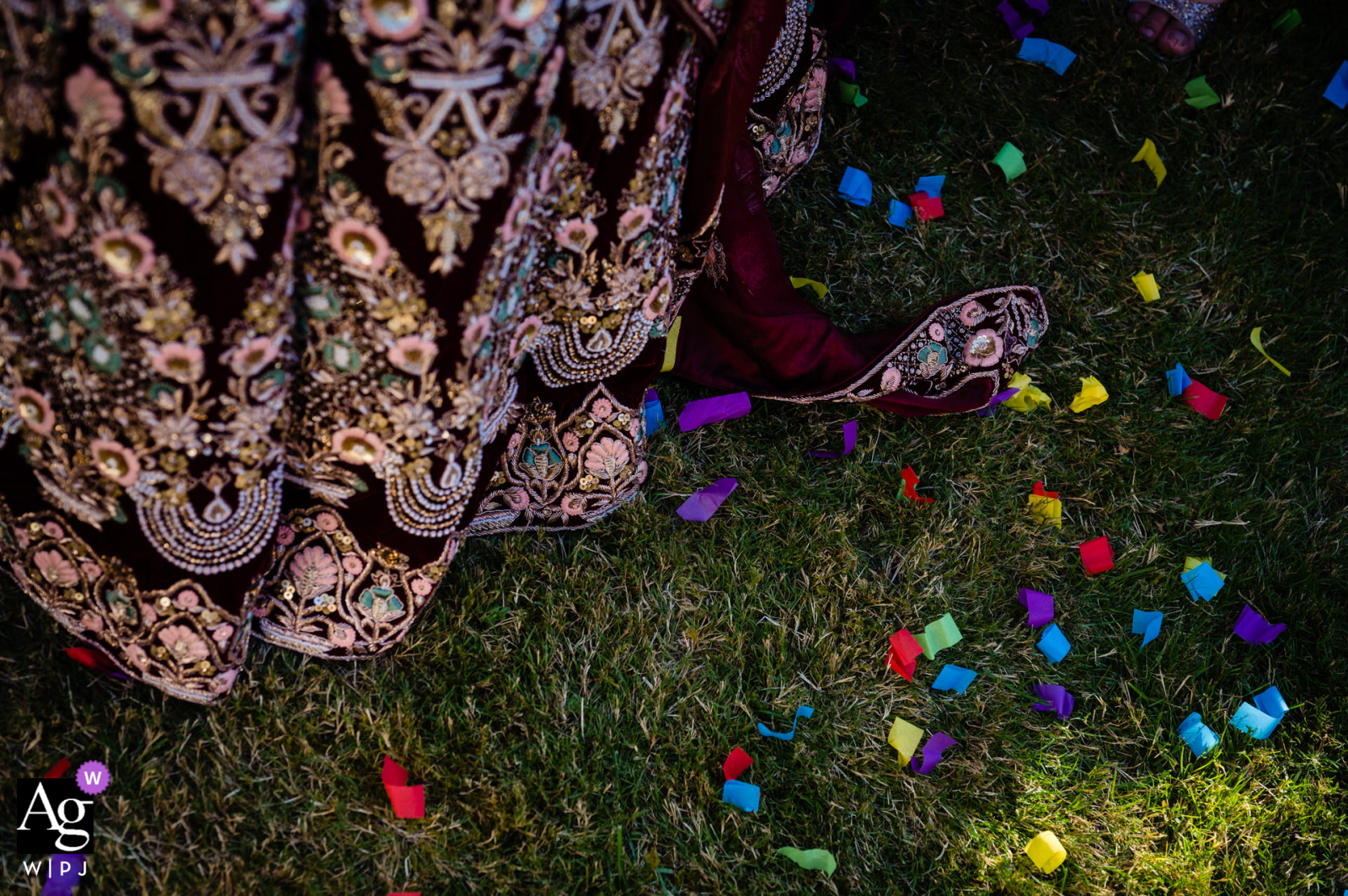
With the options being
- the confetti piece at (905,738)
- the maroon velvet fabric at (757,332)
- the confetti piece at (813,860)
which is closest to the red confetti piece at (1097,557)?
the maroon velvet fabric at (757,332)

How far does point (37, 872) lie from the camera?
1.12 m

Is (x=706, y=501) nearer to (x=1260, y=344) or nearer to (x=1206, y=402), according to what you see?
(x=1206, y=402)

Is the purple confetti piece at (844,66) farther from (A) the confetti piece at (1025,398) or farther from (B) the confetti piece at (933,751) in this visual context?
(B) the confetti piece at (933,751)

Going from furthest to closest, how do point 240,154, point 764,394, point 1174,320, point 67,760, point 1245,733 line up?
point 1174,320 < point 764,394 < point 1245,733 < point 67,760 < point 240,154

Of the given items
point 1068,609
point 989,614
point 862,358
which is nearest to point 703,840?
point 989,614

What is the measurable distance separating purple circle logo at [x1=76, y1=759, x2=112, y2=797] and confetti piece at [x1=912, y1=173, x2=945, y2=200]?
5.71 ft

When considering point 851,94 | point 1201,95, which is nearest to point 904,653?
point 851,94

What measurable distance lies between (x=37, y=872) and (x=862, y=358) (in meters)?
1.38

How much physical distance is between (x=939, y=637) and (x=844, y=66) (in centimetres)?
125

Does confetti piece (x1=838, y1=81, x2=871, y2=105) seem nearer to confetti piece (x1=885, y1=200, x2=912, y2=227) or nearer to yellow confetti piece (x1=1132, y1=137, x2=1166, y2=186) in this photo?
confetti piece (x1=885, y1=200, x2=912, y2=227)

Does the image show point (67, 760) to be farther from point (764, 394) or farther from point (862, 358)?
point (862, 358)

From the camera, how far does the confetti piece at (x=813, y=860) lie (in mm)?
1259

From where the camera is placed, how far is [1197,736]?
1.45m

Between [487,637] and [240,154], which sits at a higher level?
[240,154]
